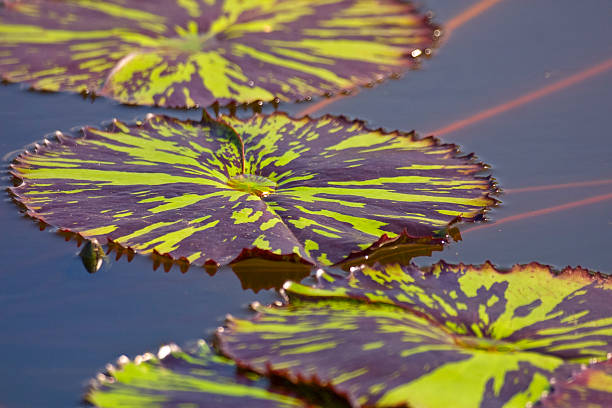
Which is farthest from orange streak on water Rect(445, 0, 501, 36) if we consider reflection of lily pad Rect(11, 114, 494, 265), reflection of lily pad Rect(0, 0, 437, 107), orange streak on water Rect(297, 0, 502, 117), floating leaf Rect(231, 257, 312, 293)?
floating leaf Rect(231, 257, 312, 293)

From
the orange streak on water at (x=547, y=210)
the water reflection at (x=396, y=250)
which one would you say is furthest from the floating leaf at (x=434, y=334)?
the orange streak on water at (x=547, y=210)

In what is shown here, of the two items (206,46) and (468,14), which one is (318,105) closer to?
(206,46)

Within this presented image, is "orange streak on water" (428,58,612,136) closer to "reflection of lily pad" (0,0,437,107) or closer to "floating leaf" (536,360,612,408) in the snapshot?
"reflection of lily pad" (0,0,437,107)

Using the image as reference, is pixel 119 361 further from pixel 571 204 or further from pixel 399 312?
pixel 571 204

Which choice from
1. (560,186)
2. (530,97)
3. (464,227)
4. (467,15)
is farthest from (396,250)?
(467,15)

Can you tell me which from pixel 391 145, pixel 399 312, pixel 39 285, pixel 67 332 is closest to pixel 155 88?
pixel 391 145
